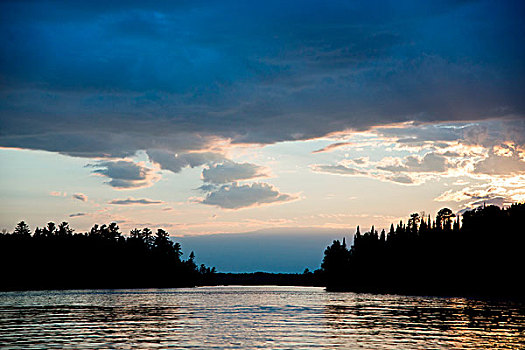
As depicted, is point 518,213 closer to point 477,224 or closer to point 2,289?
point 477,224

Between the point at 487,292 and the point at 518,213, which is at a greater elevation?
the point at 518,213

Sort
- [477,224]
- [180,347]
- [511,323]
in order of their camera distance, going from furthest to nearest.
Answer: [477,224] < [511,323] < [180,347]

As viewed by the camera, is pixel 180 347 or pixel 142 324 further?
pixel 142 324

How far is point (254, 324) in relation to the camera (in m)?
64.9

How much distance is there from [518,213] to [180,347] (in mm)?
160715

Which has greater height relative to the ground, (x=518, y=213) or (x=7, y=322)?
(x=518, y=213)

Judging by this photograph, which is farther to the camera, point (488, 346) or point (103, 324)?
point (103, 324)

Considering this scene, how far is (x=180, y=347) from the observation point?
146 feet

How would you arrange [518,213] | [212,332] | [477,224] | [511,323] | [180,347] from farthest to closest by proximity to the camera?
[477,224] → [518,213] → [511,323] → [212,332] → [180,347]

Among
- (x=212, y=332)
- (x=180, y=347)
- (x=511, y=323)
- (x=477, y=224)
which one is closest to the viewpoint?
(x=180, y=347)

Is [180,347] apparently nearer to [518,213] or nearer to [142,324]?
[142,324]

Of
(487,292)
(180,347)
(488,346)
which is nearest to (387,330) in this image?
(488,346)

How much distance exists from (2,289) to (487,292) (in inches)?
5781

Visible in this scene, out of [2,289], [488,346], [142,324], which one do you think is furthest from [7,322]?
[2,289]
